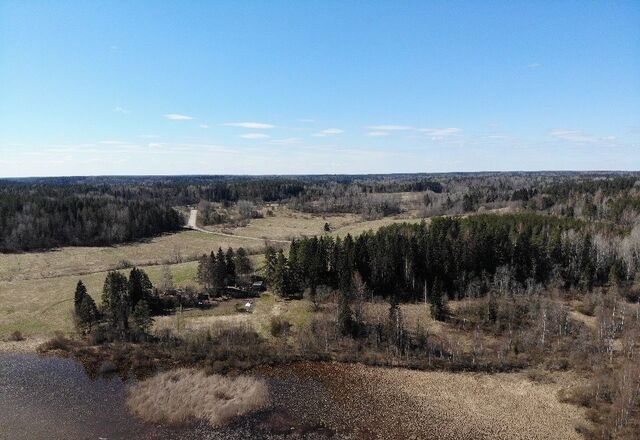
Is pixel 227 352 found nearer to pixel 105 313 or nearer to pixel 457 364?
pixel 105 313

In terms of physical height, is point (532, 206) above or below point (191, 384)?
above

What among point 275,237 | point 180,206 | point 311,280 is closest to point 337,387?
point 311,280

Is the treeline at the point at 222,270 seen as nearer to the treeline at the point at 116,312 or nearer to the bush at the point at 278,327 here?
the treeline at the point at 116,312

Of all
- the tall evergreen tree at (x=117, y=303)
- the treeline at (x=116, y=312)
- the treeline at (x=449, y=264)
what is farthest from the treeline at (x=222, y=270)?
the tall evergreen tree at (x=117, y=303)

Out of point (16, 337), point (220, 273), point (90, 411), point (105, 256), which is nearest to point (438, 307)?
point (220, 273)

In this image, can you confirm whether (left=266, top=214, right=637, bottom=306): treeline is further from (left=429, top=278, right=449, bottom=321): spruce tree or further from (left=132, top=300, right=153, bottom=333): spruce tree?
(left=132, top=300, right=153, bottom=333): spruce tree

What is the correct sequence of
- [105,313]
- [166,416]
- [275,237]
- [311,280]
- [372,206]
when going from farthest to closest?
[372,206], [275,237], [311,280], [105,313], [166,416]
